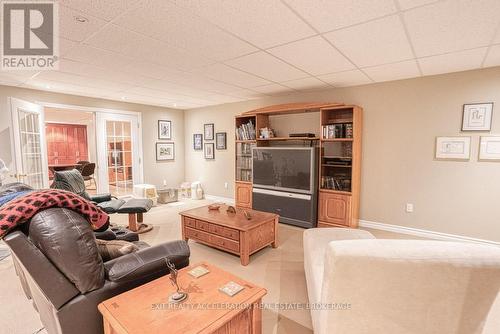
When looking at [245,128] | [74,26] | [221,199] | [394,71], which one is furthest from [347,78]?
[221,199]

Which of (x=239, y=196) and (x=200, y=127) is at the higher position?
(x=200, y=127)

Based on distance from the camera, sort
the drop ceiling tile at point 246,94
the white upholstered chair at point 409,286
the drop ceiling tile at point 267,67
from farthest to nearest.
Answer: the drop ceiling tile at point 246,94
the drop ceiling tile at point 267,67
the white upholstered chair at point 409,286

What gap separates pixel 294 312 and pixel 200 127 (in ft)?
16.7

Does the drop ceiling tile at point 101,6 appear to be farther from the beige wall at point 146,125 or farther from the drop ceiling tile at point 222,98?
the beige wall at point 146,125

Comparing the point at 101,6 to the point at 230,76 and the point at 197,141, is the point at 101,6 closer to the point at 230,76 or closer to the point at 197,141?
the point at 230,76

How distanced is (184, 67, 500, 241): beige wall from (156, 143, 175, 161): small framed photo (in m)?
3.82

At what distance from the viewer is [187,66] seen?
301cm

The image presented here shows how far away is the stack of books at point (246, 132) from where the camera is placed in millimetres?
4809

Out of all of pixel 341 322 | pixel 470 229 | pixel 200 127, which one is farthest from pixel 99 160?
pixel 470 229

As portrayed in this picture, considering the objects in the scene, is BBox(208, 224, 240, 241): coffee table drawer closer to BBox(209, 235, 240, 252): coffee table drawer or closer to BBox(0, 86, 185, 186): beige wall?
BBox(209, 235, 240, 252): coffee table drawer

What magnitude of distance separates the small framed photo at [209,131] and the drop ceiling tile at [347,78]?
311 cm

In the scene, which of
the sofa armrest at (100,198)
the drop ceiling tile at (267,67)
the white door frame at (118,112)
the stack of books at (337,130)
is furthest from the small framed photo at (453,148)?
the white door frame at (118,112)

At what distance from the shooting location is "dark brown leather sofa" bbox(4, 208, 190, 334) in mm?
1254

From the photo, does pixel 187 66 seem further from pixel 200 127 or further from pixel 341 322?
pixel 200 127
